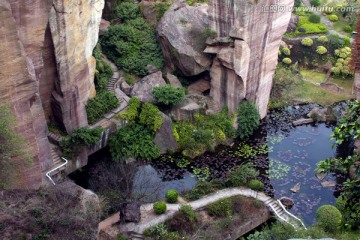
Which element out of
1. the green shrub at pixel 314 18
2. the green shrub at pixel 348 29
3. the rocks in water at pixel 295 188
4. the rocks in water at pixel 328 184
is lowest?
the rocks in water at pixel 328 184

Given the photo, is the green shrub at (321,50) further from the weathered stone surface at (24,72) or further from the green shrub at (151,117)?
the weathered stone surface at (24,72)

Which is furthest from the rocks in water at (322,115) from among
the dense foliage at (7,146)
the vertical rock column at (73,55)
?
the dense foliage at (7,146)

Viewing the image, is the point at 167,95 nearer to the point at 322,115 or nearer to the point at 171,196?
the point at 171,196

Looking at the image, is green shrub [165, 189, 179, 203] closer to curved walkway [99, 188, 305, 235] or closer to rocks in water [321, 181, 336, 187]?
curved walkway [99, 188, 305, 235]

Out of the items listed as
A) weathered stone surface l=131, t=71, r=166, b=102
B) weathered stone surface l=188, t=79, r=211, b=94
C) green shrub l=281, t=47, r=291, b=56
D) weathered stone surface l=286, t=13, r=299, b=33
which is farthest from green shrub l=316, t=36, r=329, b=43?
weathered stone surface l=131, t=71, r=166, b=102

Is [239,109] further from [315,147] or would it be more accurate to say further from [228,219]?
[228,219]
